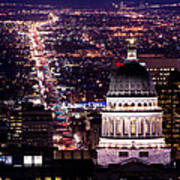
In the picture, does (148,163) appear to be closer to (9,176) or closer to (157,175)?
(157,175)

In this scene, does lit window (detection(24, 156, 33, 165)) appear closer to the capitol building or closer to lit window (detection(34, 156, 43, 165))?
lit window (detection(34, 156, 43, 165))

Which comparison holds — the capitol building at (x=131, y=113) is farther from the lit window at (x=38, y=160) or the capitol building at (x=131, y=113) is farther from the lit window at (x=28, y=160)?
the lit window at (x=28, y=160)

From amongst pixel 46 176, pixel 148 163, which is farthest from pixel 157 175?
pixel 46 176

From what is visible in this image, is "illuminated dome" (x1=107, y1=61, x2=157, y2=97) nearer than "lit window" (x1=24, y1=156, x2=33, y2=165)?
Yes

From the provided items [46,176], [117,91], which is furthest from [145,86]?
[46,176]

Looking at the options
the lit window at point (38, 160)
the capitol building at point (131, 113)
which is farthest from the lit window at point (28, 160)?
the capitol building at point (131, 113)

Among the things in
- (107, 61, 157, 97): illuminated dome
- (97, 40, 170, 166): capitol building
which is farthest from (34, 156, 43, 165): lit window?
(107, 61, 157, 97): illuminated dome

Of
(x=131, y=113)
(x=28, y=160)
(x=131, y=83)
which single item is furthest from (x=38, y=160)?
(x=131, y=83)
